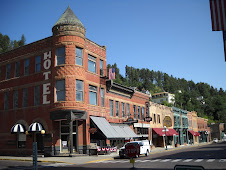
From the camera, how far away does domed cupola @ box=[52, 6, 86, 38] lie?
93.2ft

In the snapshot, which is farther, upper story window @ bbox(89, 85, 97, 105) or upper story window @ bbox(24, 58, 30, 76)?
upper story window @ bbox(24, 58, 30, 76)

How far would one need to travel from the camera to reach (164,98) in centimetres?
14862

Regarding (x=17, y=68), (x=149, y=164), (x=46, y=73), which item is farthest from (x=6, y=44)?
(x=149, y=164)

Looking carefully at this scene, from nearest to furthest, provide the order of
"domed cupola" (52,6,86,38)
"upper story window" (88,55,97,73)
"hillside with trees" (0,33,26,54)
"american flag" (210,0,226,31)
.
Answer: "american flag" (210,0,226,31)
"domed cupola" (52,6,86,38)
"upper story window" (88,55,97,73)
"hillside with trees" (0,33,26,54)

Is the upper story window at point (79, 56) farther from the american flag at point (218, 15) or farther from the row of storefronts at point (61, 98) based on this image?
the american flag at point (218, 15)

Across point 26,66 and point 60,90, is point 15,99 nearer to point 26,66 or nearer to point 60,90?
point 26,66

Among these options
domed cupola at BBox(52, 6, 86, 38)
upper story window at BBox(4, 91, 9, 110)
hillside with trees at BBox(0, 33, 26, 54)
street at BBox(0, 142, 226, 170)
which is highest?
hillside with trees at BBox(0, 33, 26, 54)

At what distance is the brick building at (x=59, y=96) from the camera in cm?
2723

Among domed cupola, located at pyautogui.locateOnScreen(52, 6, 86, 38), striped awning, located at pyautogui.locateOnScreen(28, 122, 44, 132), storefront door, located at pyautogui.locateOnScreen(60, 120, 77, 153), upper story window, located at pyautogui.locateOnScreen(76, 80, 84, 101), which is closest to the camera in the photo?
striped awning, located at pyautogui.locateOnScreen(28, 122, 44, 132)

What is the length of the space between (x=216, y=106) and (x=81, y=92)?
117 metres

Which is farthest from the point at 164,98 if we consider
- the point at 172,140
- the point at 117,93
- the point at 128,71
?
the point at 117,93

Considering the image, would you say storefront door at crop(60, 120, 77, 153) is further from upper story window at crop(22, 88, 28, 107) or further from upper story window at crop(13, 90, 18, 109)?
upper story window at crop(13, 90, 18, 109)

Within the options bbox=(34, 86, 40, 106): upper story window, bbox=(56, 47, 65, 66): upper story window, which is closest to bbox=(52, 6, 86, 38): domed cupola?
bbox=(56, 47, 65, 66): upper story window

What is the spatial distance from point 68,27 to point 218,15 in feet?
66.0
